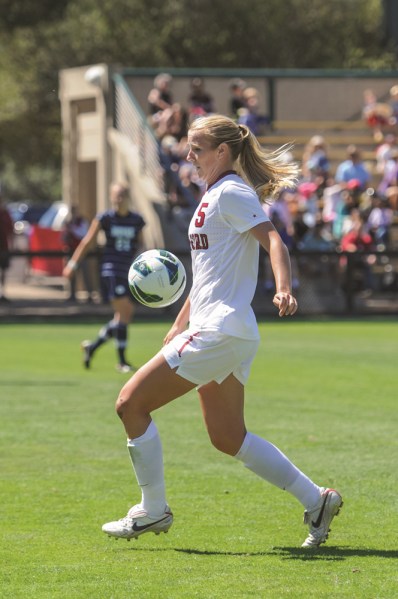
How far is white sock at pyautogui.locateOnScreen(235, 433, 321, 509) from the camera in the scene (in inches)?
243

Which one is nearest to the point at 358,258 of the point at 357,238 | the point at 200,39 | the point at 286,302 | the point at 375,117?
the point at 357,238

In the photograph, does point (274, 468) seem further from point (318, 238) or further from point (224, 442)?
point (318, 238)

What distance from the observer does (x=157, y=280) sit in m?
6.67

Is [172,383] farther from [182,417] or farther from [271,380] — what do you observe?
[271,380]

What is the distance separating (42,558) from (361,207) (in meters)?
19.7

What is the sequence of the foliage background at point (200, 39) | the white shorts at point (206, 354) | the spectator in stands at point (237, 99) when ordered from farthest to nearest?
1. the foliage background at point (200, 39)
2. the spectator in stands at point (237, 99)
3. the white shorts at point (206, 354)

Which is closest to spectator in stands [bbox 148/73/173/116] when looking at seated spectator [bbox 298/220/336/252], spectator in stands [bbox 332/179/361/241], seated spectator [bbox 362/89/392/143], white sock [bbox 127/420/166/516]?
seated spectator [bbox 298/220/336/252]

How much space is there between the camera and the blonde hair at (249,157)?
6188 millimetres

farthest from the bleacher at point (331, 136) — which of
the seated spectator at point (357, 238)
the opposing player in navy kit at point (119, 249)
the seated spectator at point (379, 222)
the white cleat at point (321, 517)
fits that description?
the white cleat at point (321, 517)

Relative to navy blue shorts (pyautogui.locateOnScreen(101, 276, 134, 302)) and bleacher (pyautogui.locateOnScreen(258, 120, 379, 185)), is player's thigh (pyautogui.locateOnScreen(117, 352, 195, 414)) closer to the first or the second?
navy blue shorts (pyautogui.locateOnScreen(101, 276, 134, 302))

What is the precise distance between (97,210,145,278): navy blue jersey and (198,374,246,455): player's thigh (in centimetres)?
843

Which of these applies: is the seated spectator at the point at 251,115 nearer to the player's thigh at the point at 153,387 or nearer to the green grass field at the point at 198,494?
the green grass field at the point at 198,494

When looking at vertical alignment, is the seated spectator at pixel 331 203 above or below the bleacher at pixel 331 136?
below

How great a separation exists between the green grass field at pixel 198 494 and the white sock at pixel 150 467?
9.1 inches
